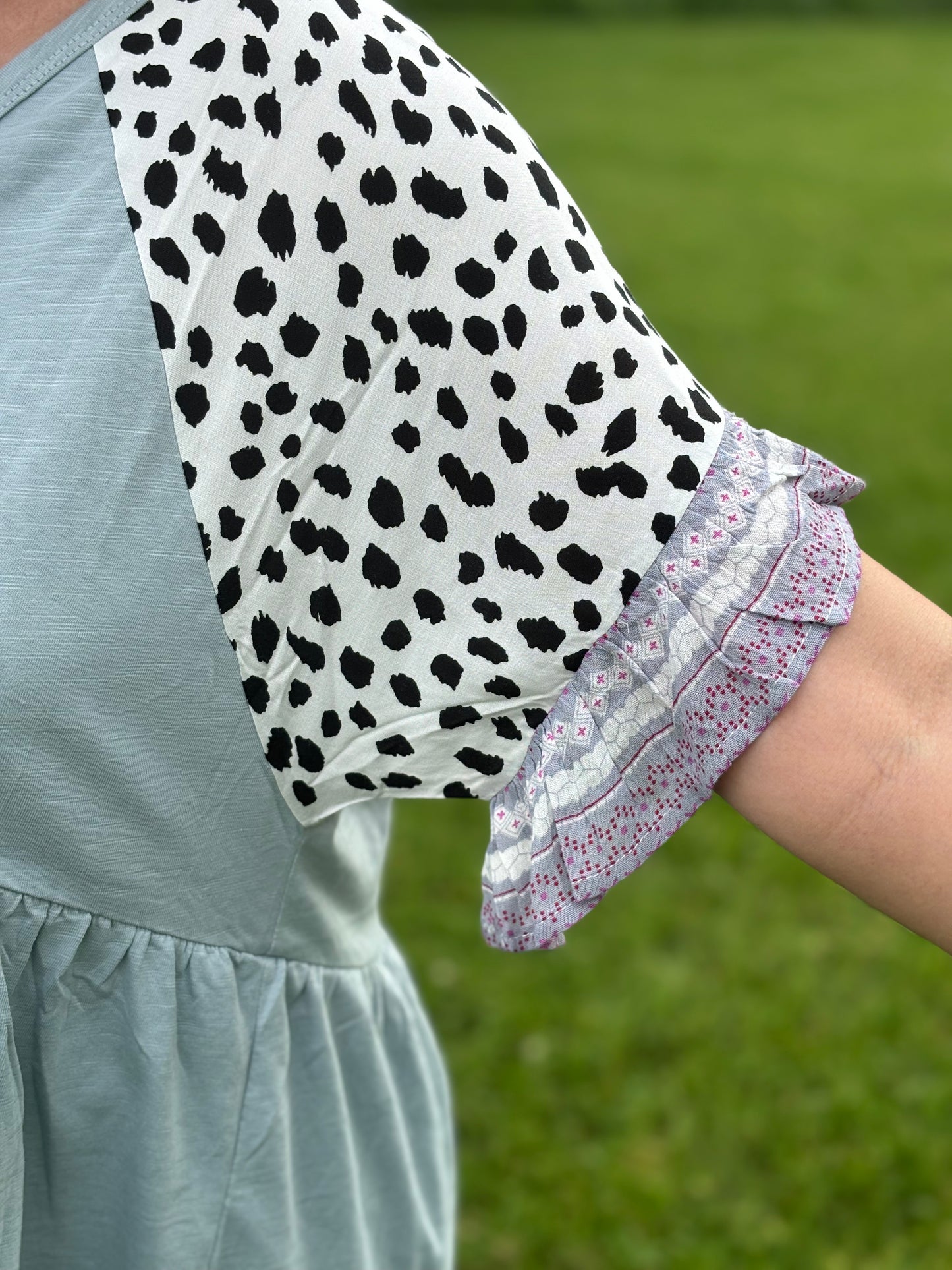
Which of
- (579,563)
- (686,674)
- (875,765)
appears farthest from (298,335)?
(875,765)

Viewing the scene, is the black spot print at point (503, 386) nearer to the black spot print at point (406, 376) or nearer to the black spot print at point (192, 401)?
the black spot print at point (406, 376)

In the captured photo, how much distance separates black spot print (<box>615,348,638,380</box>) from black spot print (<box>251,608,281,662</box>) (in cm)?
30

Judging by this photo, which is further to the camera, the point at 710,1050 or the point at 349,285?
the point at 710,1050

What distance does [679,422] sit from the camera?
0.92 metres

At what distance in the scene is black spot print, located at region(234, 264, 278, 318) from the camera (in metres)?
0.94

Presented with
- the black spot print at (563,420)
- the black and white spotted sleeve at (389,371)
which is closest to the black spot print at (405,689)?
the black and white spotted sleeve at (389,371)

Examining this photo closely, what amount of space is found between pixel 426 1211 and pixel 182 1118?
37 cm

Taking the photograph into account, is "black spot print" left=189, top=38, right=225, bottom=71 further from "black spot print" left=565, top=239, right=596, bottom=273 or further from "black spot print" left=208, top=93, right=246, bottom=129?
"black spot print" left=565, top=239, right=596, bottom=273

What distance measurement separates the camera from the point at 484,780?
102 cm

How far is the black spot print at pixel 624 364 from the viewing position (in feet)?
2.98

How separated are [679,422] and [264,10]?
0.39m

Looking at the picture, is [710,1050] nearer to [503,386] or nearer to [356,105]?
[503,386]

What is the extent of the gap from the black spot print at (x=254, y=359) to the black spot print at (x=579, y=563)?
0.77 feet

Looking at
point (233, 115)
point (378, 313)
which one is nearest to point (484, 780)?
point (378, 313)
